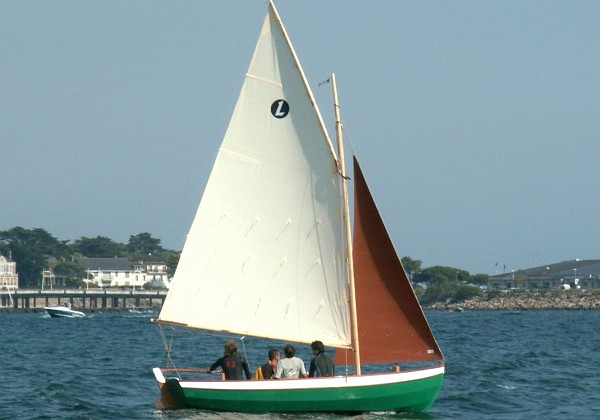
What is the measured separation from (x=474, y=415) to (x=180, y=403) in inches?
355

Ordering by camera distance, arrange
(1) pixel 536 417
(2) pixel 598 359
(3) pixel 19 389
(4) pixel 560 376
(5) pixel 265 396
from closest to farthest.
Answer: (5) pixel 265 396 < (1) pixel 536 417 < (3) pixel 19 389 < (4) pixel 560 376 < (2) pixel 598 359

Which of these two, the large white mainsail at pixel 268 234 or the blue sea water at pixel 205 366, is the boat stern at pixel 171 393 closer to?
the blue sea water at pixel 205 366

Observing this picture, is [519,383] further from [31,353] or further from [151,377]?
[31,353]

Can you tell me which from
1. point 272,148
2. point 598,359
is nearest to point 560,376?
point 598,359

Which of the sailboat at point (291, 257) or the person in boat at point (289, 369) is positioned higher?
the sailboat at point (291, 257)

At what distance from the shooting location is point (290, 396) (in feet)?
106

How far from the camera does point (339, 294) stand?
3381 cm

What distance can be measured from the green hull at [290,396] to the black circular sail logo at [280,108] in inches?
255

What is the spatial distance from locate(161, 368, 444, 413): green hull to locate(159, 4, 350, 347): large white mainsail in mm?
1556

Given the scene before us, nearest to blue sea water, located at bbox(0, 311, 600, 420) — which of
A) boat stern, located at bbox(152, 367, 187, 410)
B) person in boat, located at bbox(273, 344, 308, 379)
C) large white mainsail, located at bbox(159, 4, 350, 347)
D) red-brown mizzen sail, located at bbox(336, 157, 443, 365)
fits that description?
boat stern, located at bbox(152, 367, 187, 410)

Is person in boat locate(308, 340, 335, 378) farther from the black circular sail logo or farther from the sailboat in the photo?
the black circular sail logo

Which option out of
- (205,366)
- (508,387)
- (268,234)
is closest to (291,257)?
(268,234)

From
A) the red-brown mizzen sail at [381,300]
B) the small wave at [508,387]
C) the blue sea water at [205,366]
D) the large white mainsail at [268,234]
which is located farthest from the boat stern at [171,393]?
→ the small wave at [508,387]

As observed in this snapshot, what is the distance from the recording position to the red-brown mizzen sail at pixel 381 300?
34031 mm
